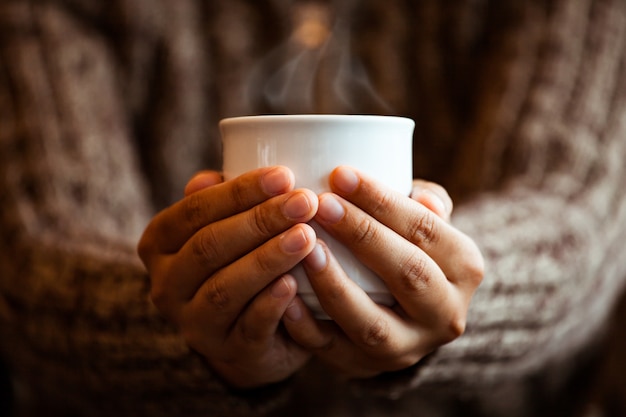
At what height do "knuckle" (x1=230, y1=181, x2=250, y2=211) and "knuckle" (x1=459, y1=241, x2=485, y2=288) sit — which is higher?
"knuckle" (x1=230, y1=181, x2=250, y2=211)

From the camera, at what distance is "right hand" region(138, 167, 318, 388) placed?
0.38 meters

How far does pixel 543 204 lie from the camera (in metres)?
0.66

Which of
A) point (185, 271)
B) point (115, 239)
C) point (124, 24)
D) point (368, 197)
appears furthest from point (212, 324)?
point (124, 24)

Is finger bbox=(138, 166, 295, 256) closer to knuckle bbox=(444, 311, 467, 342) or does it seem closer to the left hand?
the left hand

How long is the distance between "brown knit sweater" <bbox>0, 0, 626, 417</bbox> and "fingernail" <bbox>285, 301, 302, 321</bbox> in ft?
0.45

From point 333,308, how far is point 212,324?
97mm

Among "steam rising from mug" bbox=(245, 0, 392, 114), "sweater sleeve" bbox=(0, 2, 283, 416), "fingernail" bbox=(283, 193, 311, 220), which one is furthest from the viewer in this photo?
"steam rising from mug" bbox=(245, 0, 392, 114)

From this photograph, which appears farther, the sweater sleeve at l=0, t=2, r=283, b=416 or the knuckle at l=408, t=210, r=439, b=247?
the sweater sleeve at l=0, t=2, r=283, b=416

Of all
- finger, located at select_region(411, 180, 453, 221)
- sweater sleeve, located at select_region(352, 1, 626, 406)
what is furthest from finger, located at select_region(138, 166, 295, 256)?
sweater sleeve, located at select_region(352, 1, 626, 406)

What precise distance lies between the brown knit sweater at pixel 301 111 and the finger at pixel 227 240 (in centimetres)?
11

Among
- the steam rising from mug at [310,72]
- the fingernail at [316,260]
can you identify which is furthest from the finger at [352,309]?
the steam rising from mug at [310,72]

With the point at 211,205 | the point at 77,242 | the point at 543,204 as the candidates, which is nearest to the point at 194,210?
the point at 211,205

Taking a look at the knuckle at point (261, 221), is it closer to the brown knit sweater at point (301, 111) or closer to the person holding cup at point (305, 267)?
the person holding cup at point (305, 267)

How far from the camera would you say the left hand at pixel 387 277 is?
0.39 meters
